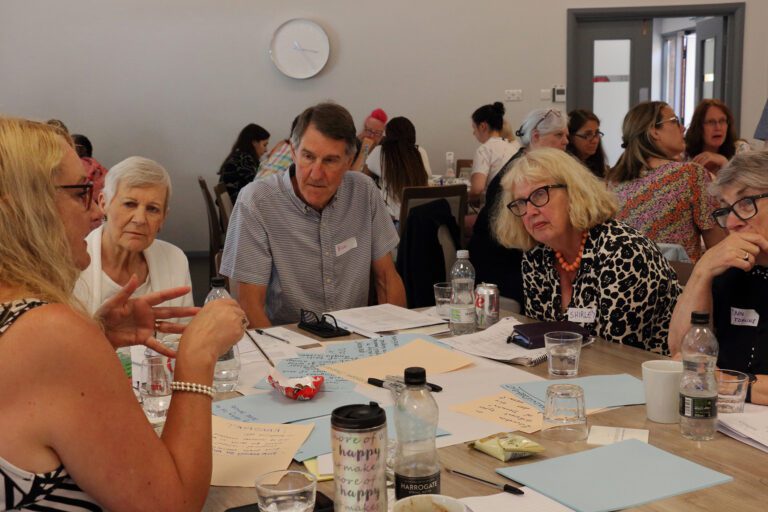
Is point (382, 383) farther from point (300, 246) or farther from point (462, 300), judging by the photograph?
point (300, 246)

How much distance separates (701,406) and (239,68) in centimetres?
737

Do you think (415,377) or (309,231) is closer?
(415,377)

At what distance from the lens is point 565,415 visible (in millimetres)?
1705

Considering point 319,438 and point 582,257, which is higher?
point 582,257

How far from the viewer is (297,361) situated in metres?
2.29

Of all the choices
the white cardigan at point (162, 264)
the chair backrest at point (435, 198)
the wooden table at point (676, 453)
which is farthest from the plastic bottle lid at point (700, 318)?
the chair backrest at point (435, 198)

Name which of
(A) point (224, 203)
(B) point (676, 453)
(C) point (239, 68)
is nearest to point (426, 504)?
(B) point (676, 453)

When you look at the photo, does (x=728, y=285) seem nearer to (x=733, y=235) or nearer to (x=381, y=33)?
(x=733, y=235)

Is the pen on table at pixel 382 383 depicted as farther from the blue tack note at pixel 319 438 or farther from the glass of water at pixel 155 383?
the glass of water at pixel 155 383

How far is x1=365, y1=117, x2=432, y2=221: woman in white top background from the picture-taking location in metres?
5.89

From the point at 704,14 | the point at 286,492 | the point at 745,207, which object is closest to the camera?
the point at 286,492

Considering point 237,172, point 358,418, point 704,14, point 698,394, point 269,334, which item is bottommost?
point 269,334

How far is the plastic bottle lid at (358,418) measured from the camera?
1.21 meters

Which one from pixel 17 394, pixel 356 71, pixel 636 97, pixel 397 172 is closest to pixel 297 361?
pixel 17 394
